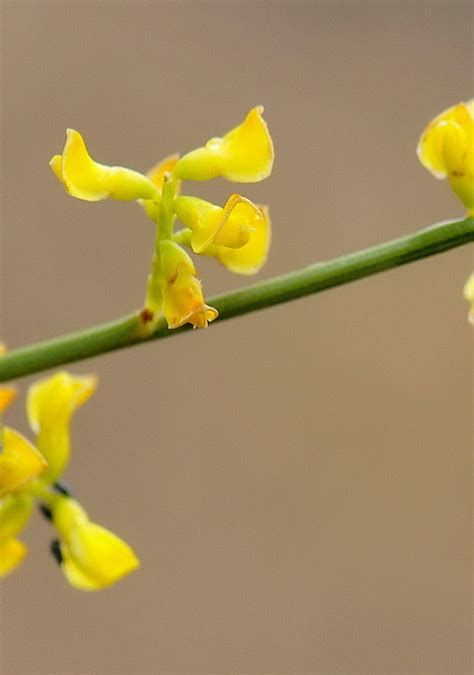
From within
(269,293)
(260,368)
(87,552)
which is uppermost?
(269,293)

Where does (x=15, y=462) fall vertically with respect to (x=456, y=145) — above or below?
below

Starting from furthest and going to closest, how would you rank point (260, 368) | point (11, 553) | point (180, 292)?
point (260, 368) → point (11, 553) → point (180, 292)

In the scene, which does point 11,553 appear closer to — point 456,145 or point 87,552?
point 87,552

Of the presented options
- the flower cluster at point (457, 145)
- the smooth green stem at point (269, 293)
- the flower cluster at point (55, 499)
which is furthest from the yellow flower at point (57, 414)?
the flower cluster at point (457, 145)

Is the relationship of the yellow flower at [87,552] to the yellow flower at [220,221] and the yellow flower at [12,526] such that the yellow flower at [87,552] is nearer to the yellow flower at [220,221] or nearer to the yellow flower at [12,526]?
the yellow flower at [12,526]

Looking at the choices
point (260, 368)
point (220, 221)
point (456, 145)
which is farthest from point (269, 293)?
point (260, 368)
